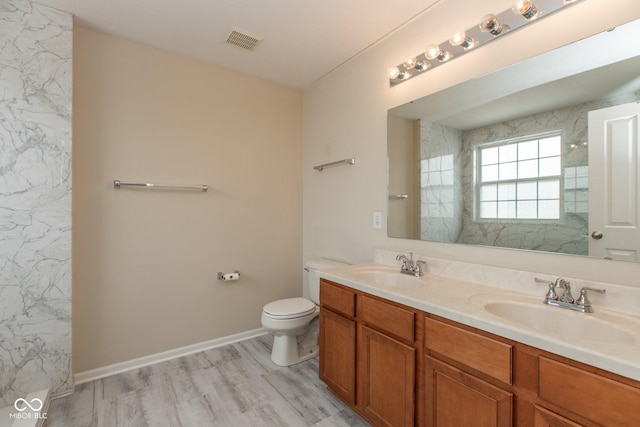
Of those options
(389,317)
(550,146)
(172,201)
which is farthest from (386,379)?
(172,201)

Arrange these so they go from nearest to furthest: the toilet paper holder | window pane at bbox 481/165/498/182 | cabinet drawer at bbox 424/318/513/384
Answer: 1. cabinet drawer at bbox 424/318/513/384
2. window pane at bbox 481/165/498/182
3. the toilet paper holder

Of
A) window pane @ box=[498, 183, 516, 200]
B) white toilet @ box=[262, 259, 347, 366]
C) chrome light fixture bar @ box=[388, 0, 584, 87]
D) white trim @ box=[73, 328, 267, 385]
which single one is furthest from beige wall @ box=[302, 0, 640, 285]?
white trim @ box=[73, 328, 267, 385]

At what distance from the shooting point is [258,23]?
2020 millimetres

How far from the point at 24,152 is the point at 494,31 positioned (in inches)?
108

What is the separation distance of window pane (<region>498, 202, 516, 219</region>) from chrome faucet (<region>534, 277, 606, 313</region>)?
357mm

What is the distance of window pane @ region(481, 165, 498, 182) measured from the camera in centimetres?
159

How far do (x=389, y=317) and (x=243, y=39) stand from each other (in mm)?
2144

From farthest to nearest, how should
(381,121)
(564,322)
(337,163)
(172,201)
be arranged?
(337,163) < (172,201) < (381,121) < (564,322)

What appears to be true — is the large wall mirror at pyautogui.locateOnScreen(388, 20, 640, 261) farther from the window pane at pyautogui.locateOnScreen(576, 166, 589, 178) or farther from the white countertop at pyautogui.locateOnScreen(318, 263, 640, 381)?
the white countertop at pyautogui.locateOnScreen(318, 263, 640, 381)

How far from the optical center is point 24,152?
1814 millimetres

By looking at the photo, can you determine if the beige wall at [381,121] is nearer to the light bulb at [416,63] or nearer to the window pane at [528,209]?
the light bulb at [416,63]

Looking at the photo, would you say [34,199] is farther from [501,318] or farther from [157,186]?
[501,318]

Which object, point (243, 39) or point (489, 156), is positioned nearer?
point (489, 156)

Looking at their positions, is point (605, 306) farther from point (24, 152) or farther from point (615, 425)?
point (24, 152)
